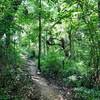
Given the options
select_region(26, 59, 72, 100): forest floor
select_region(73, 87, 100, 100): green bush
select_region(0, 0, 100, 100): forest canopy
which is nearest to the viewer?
select_region(0, 0, 100, 100): forest canopy

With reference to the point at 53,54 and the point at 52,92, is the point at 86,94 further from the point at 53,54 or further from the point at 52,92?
the point at 53,54

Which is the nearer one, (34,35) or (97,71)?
(97,71)

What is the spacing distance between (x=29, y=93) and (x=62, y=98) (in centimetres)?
195

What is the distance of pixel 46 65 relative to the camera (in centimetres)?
1928

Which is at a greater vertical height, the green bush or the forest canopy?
the forest canopy

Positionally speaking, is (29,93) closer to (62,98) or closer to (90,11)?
(62,98)

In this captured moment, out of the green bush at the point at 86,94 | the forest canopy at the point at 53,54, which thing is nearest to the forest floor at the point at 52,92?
the forest canopy at the point at 53,54

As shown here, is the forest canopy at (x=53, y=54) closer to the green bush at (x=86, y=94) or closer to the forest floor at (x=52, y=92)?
the green bush at (x=86, y=94)

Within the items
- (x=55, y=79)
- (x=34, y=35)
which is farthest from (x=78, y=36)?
(x=55, y=79)

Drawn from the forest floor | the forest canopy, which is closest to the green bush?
the forest canopy

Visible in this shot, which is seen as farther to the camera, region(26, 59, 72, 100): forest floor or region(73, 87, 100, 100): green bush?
region(26, 59, 72, 100): forest floor

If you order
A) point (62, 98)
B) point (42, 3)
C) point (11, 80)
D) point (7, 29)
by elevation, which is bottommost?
point (62, 98)

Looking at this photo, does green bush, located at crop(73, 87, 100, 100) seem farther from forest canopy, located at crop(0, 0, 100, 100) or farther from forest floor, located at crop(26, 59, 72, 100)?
forest floor, located at crop(26, 59, 72, 100)

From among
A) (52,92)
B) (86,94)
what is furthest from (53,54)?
(86,94)
